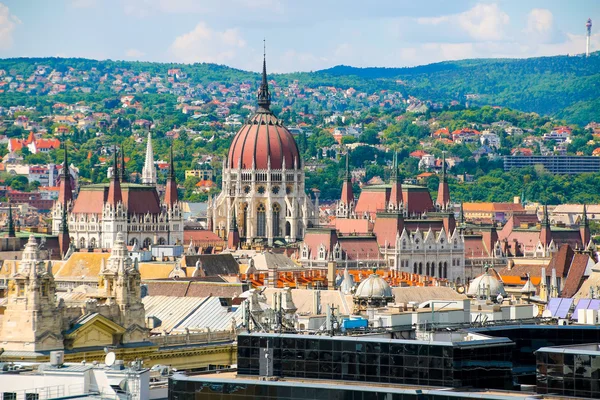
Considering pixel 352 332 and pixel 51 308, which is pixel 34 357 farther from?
pixel 352 332

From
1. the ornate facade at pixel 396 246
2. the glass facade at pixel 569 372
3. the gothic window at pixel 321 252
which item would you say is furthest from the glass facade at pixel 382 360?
the gothic window at pixel 321 252

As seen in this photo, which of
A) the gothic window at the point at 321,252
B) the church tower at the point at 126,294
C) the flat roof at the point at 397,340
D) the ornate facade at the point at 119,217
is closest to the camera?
the flat roof at the point at 397,340

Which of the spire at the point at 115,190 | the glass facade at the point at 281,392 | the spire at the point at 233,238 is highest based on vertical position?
the spire at the point at 115,190

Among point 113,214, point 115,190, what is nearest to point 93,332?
point 113,214

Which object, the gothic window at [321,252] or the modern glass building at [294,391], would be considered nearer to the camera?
the modern glass building at [294,391]

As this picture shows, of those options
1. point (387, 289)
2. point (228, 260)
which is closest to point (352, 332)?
point (387, 289)

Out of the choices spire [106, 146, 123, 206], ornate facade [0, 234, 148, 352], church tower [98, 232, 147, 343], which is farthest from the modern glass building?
spire [106, 146, 123, 206]

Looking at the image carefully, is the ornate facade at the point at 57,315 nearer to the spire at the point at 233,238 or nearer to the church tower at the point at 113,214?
the church tower at the point at 113,214

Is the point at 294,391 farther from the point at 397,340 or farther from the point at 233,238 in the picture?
the point at 233,238
